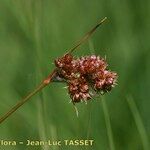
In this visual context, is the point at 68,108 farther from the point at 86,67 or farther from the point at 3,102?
the point at 86,67

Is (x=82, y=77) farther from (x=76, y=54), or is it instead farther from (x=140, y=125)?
(x=76, y=54)

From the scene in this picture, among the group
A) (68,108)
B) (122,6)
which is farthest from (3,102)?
(122,6)

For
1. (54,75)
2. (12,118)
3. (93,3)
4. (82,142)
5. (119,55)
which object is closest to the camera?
(54,75)

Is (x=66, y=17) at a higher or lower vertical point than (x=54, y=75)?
higher

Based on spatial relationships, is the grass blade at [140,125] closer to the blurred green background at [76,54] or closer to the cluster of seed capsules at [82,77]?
the blurred green background at [76,54]

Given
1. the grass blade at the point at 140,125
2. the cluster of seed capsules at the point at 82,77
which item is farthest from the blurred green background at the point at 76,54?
the cluster of seed capsules at the point at 82,77

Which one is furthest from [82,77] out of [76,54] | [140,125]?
[76,54]

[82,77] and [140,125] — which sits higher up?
[140,125]

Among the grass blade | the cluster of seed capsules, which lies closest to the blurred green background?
the grass blade
